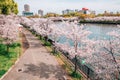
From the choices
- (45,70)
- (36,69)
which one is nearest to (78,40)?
(45,70)

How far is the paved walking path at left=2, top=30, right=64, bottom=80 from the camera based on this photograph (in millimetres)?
27578

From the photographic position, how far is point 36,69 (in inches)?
1225

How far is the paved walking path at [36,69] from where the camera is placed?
27578mm

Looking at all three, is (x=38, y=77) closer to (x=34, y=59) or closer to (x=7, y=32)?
(x=34, y=59)

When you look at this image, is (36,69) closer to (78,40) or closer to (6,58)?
(78,40)

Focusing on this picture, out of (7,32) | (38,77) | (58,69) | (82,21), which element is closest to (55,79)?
(38,77)

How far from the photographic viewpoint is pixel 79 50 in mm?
30109

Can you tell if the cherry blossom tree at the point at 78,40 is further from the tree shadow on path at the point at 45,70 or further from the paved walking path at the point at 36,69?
the paved walking path at the point at 36,69

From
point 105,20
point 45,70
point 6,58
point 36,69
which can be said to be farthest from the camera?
point 105,20

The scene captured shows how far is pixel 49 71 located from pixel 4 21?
21.3 meters

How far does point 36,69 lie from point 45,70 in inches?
57.2

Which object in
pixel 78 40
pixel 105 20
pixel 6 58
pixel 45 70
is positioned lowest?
pixel 45 70

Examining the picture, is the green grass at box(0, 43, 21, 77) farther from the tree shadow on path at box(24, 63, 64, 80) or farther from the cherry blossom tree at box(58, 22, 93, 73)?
the cherry blossom tree at box(58, 22, 93, 73)

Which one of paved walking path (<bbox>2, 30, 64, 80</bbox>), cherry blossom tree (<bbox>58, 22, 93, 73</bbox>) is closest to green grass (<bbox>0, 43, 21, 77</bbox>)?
paved walking path (<bbox>2, 30, 64, 80</bbox>)
